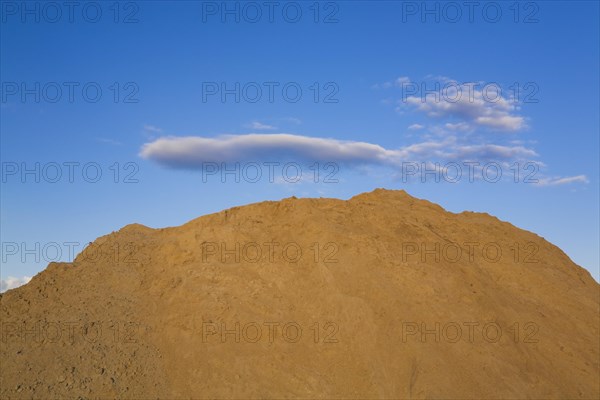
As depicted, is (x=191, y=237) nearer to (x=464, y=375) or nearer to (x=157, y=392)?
(x=157, y=392)

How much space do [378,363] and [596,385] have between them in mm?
5405

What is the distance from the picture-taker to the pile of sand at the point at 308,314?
1329 cm

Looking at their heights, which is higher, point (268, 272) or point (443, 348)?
point (268, 272)

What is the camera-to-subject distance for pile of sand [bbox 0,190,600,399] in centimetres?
1329

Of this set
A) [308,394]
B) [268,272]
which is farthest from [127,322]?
[308,394]

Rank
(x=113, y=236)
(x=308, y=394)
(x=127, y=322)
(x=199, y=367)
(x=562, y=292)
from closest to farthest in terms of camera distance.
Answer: (x=308, y=394), (x=199, y=367), (x=127, y=322), (x=562, y=292), (x=113, y=236)

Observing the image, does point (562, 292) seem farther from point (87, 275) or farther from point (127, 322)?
point (87, 275)

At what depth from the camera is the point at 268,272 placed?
15.6 m

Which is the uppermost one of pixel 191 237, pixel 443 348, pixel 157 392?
pixel 191 237

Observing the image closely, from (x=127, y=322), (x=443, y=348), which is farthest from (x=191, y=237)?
(x=443, y=348)

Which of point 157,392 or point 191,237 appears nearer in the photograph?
point 157,392

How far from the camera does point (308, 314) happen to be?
14.5 m

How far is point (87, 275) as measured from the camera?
16.5 m

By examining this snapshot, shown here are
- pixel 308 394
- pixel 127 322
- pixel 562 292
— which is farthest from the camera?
pixel 562 292
